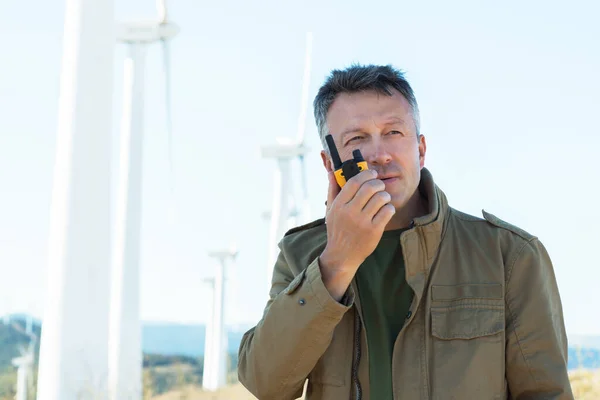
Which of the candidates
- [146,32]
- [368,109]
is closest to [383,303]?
[368,109]

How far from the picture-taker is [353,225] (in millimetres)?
3186

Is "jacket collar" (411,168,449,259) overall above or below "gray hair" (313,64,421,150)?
below

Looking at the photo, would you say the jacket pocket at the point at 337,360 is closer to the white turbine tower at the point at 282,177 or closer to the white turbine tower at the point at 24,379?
the white turbine tower at the point at 24,379

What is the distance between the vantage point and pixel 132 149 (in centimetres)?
1872

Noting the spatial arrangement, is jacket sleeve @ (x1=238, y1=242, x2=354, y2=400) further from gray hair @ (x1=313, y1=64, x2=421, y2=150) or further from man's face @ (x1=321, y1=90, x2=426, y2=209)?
gray hair @ (x1=313, y1=64, x2=421, y2=150)

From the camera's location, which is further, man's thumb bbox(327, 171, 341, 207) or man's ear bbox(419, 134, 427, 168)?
man's ear bbox(419, 134, 427, 168)

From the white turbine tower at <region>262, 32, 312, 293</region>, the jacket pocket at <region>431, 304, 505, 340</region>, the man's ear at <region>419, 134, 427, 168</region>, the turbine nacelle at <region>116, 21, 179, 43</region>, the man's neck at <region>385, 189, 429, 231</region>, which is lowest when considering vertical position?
the jacket pocket at <region>431, 304, 505, 340</region>

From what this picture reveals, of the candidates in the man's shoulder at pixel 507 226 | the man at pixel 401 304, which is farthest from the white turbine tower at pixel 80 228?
the man's shoulder at pixel 507 226

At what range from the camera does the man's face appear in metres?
3.58

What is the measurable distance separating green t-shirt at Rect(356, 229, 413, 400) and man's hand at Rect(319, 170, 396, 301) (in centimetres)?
27

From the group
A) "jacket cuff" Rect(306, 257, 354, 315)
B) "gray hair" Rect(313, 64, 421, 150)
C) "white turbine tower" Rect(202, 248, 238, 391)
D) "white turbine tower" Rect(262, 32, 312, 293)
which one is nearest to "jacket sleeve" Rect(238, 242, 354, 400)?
"jacket cuff" Rect(306, 257, 354, 315)

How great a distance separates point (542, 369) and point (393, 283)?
695 mm

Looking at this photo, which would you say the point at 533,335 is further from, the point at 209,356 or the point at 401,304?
the point at 209,356

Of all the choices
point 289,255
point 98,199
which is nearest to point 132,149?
point 98,199
